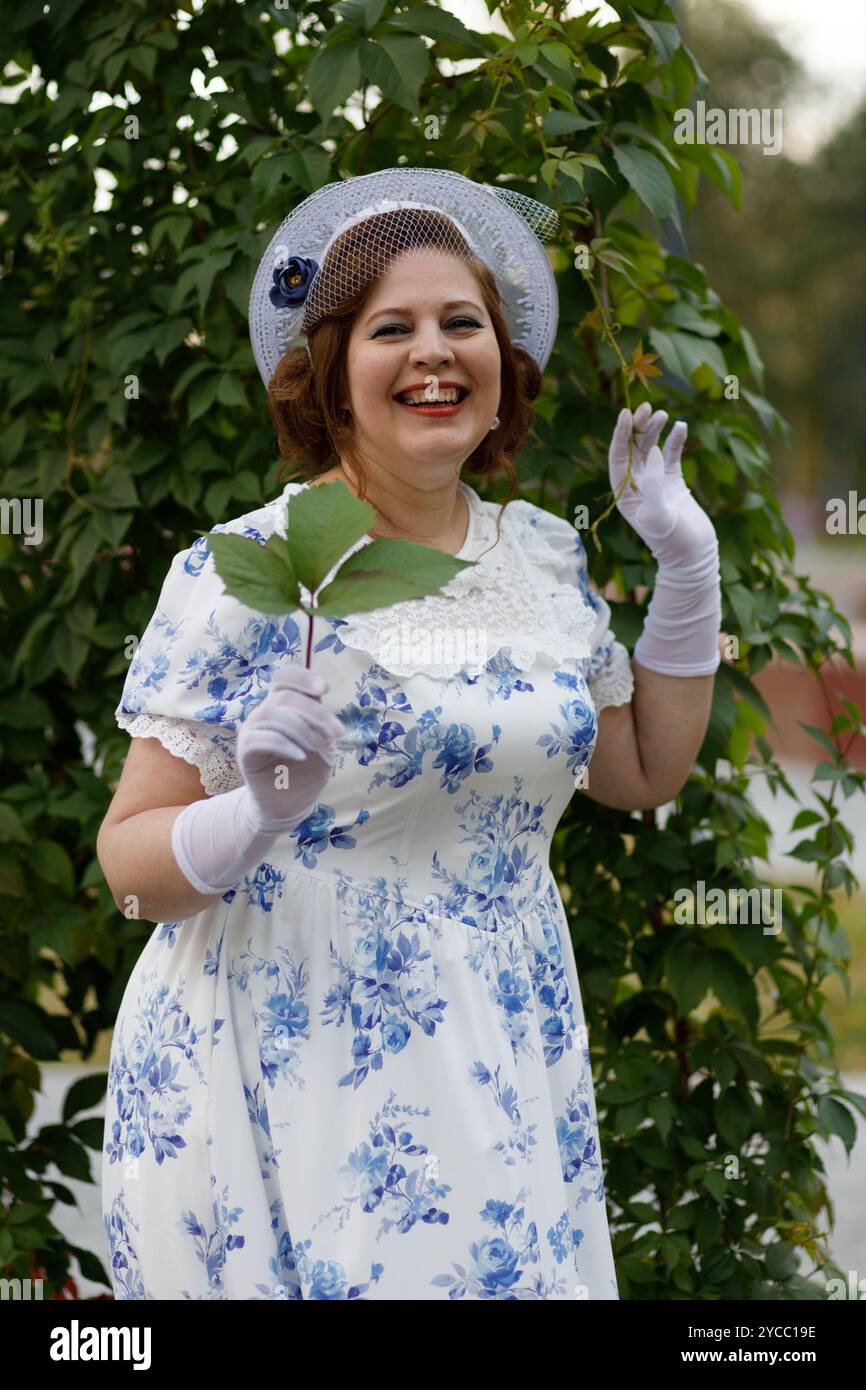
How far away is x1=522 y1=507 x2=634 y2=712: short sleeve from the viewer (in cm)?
203

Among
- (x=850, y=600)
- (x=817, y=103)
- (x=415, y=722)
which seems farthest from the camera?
(x=817, y=103)

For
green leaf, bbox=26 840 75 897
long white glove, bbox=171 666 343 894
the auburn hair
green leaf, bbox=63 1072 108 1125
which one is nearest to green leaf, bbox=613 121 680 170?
the auburn hair

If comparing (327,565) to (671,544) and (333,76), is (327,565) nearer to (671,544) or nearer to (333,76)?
(671,544)

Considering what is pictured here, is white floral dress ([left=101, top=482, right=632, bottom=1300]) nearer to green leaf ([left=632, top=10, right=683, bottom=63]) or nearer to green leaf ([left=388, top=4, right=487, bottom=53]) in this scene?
green leaf ([left=388, top=4, right=487, bottom=53])

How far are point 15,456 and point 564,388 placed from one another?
898 mm

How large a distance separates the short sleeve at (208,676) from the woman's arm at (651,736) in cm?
56

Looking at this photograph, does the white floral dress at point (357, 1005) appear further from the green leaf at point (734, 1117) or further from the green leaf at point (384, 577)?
the green leaf at point (734, 1117)

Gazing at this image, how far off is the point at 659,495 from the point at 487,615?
309mm

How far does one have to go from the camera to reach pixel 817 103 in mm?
26531

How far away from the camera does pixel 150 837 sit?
1.63 m

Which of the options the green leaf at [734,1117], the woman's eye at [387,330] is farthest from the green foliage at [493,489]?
the woman's eye at [387,330]

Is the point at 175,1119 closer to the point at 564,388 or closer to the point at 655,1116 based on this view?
the point at 655,1116

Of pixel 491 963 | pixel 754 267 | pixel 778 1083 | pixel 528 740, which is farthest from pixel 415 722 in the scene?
pixel 754 267
